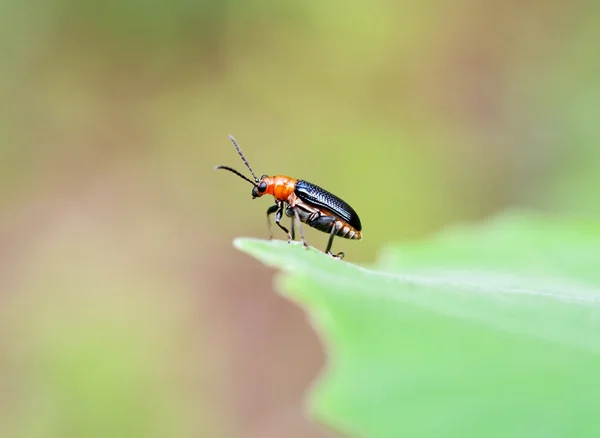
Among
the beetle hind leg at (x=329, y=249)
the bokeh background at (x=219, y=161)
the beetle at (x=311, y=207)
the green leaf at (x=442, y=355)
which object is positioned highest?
the bokeh background at (x=219, y=161)

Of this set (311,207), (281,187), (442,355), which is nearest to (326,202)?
(311,207)

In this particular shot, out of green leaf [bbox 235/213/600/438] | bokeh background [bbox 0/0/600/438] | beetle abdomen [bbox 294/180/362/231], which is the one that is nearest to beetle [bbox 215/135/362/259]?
beetle abdomen [bbox 294/180/362/231]

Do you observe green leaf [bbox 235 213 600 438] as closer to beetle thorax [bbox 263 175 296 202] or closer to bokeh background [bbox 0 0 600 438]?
beetle thorax [bbox 263 175 296 202]

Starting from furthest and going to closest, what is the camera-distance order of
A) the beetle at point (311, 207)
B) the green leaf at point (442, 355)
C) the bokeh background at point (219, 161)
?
the bokeh background at point (219, 161) → the beetle at point (311, 207) → the green leaf at point (442, 355)

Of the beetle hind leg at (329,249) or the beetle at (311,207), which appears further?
the beetle at (311,207)

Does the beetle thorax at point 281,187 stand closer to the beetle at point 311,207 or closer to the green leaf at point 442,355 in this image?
the beetle at point 311,207

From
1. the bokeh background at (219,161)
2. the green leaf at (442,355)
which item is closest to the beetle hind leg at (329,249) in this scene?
the green leaf at (442,355)
